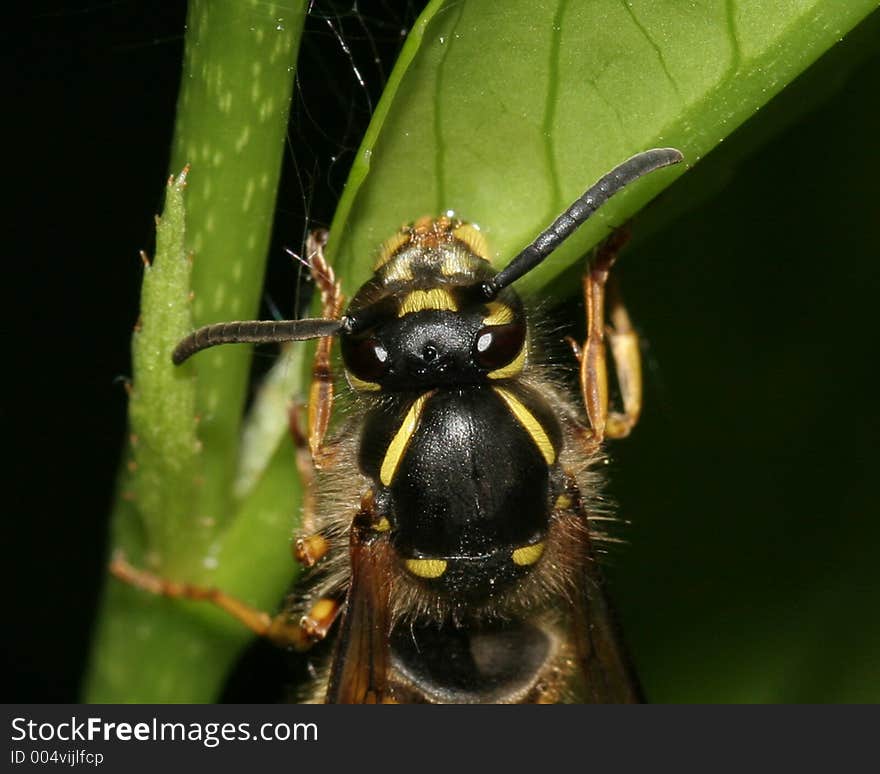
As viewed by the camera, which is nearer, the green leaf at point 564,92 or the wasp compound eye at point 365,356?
the green leaf at point 564,92

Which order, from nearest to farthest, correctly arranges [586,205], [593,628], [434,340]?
[586,205]
[434,340]
[593,628]

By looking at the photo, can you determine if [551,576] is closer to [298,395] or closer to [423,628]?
[423,628]

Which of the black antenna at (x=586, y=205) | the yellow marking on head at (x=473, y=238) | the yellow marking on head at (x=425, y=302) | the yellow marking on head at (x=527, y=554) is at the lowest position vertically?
the yellow marking on head at (x=527, y=554)

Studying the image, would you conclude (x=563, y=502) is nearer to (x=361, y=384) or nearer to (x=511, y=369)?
(x=511, y=369)

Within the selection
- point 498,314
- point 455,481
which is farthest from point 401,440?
point 498,314

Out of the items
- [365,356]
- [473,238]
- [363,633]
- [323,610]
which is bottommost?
[363,633]

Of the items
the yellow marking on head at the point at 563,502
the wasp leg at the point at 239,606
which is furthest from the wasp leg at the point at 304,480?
the yellow marking on head at the point at 563,502

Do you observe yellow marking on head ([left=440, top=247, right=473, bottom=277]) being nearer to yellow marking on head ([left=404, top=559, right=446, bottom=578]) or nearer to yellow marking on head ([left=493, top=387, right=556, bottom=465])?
yellow marking on head ([left=493, top=387, right=556, bottom=465])

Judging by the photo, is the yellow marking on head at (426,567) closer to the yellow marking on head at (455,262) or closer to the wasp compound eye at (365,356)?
the wasp compound eye at (365,356)
